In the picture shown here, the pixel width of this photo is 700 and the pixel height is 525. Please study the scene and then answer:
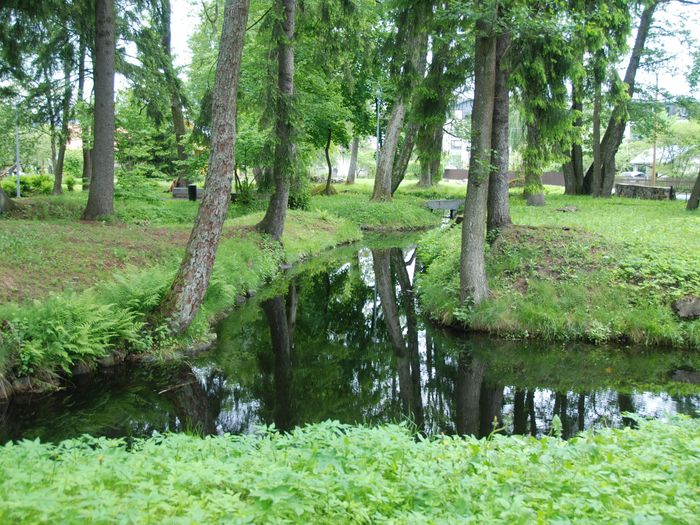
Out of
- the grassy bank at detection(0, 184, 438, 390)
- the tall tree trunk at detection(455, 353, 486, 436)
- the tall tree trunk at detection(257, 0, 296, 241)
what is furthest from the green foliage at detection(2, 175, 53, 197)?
the tall tree trunk at detection(455, 353, 486, 436)

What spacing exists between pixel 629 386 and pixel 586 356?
141cm

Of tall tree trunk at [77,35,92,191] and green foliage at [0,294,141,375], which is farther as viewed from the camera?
tall tree trunk at [77,35,92,191]

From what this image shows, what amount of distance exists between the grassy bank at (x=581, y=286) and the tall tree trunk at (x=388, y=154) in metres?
16.5

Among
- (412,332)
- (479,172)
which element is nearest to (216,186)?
(479,172)

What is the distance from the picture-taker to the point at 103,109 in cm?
1509

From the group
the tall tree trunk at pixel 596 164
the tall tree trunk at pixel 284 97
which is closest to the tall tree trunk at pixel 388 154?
the tall tree trunk at pixel 596 164

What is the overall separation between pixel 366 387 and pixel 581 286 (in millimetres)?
4940

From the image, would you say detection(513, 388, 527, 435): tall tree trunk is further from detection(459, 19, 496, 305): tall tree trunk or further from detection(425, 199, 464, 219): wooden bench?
detection(425, 199, 464, 219): wooden bench

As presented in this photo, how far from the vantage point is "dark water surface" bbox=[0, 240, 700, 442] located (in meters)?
7.20

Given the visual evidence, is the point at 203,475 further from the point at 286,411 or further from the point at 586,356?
the point at 586,356

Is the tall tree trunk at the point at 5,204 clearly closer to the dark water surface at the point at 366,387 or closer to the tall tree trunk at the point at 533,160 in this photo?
the dark water surface at the point at 366,387

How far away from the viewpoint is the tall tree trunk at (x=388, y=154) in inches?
1154

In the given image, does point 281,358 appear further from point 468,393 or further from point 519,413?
point 519,413

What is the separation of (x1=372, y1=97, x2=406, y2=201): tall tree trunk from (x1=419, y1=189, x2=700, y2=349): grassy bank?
16.5 m
